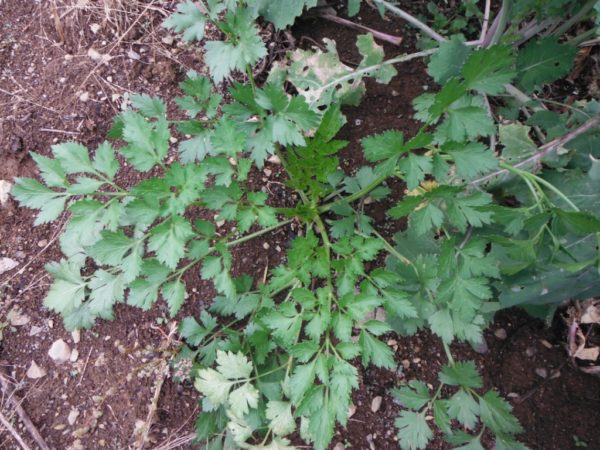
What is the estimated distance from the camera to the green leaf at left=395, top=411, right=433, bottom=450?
1562 millimetres

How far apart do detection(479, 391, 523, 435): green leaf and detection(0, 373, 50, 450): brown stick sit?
4.66 feet

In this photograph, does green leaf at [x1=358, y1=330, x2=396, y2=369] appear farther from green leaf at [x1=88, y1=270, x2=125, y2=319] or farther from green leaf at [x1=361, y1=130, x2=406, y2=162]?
green leaf at [x1=88, y1=270, x2=125, y2=319]

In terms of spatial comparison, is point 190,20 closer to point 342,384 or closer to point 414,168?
point 414,168

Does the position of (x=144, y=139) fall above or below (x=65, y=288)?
above

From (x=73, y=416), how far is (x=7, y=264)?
598 millimetres

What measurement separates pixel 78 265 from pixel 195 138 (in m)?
0.65

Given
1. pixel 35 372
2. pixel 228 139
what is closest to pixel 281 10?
pixel 228 139

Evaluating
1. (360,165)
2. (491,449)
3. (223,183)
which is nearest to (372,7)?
(360,165)

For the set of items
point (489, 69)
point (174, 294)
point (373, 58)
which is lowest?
point (174, 294)

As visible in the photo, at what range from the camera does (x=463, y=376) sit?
5.03ft

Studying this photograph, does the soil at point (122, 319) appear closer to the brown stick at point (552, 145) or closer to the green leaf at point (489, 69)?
the brown stick at point (552, 145)

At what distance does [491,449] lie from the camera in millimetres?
1766

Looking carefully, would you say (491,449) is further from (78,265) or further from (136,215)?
(78,265)

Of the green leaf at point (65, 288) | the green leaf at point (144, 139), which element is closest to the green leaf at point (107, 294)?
the green leaf at point (65, 288)
